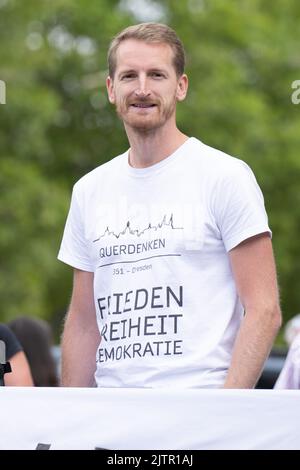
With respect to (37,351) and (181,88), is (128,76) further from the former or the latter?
(37,351)

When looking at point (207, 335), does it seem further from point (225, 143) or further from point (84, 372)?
point (225, 143)

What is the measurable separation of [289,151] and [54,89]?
16.5 ft

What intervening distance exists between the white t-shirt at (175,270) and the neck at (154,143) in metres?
0.03

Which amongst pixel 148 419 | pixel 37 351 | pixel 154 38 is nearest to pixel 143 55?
pixel 154 38

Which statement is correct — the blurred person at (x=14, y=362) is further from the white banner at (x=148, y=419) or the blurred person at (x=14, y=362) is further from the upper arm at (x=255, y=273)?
the white banner at (x=148, y=419)

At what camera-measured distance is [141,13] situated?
25188 mm

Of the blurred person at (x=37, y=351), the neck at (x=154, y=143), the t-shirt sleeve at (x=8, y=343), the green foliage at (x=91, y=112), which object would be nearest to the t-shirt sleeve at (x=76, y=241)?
the neck at (x=154, y=143)

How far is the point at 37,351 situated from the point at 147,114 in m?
3.41

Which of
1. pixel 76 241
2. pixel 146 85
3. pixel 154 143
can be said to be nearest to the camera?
pixel 146 85

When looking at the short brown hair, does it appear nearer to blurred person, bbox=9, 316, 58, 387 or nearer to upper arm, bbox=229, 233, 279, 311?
upper arm, bbox=229, 233, 279, 311

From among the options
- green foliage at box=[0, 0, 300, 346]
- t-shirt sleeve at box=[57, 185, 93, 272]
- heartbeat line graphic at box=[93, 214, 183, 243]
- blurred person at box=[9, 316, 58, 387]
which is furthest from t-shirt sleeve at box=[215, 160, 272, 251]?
green foliage at box=[0, 0, 300, 346]

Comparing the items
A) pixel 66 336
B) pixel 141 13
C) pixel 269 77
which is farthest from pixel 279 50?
pixel 66 336

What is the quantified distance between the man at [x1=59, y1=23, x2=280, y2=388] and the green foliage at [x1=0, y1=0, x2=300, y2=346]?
16046 millimetres

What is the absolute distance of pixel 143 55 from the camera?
4188 millimetres
